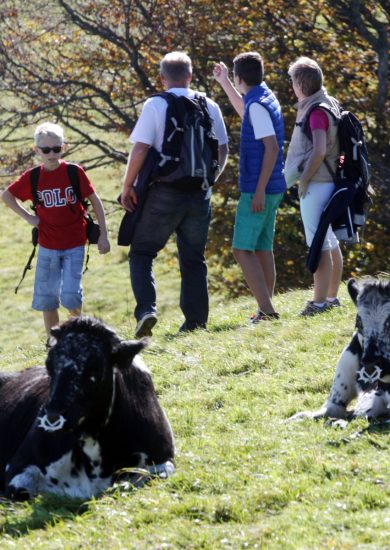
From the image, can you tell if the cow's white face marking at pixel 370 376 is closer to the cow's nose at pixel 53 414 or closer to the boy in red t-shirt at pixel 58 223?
the cow's nose at pixel 53 414

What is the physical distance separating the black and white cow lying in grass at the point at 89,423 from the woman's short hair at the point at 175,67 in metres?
4.25

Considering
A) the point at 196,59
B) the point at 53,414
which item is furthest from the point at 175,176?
the point at 196,59

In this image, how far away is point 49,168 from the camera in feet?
35.1

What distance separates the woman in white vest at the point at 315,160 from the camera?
35.5ft

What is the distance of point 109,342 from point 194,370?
3.30m

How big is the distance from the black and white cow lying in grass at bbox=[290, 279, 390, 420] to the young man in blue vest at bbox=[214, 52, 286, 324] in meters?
3.38

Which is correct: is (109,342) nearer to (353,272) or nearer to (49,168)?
(49,168)

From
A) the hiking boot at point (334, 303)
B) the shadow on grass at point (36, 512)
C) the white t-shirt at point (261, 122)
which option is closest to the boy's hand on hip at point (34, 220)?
the white t-shirt at point (261, 122)

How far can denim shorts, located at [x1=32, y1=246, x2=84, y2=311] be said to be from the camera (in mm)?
10859

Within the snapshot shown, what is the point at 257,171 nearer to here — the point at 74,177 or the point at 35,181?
the point at 74,177

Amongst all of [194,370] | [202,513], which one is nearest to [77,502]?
[202,513]

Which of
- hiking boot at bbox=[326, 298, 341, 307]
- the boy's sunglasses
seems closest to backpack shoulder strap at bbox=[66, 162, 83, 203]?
the boy's sunglasses

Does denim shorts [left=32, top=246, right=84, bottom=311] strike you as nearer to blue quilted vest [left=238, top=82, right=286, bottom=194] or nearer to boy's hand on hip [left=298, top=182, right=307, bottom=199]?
blue quilted vest [left=238, top=82, right=286, bottom=194]

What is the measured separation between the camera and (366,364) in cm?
741
